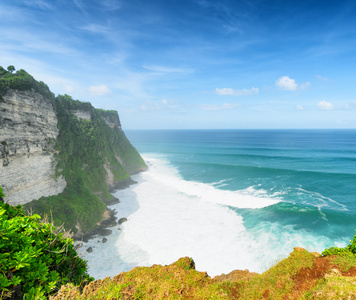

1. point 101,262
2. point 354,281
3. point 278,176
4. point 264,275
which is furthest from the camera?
point 278,176

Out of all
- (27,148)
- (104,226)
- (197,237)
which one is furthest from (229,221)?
(27,148)

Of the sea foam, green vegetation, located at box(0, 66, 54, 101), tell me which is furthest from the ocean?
green vegetation, located at box(0, 66, 54, 101)

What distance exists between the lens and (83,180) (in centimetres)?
3697

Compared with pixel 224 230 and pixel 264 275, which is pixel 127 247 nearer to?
pixel 224 230

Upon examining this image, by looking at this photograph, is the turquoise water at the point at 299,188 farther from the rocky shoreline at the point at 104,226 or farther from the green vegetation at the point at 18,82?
the green vegetation at the point at 18,82

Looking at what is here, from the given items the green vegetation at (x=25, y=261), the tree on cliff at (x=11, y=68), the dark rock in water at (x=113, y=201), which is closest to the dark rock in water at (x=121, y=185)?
the dark rock in water at (x=113, y=201)

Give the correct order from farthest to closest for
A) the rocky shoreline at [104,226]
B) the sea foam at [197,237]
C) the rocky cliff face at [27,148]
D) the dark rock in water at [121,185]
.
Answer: the dark rock in water at [121,185], the rocky shoreline at [104,226], the rocky cliff face at [27,148], the sea foam at [197,237]

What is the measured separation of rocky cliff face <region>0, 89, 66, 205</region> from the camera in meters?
24.1

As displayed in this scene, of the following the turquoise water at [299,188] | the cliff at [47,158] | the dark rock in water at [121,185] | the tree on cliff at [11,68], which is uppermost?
the tree on cliff at [11,68]

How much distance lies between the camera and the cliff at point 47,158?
24672 mm

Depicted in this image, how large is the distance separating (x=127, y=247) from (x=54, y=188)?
17.2 metres

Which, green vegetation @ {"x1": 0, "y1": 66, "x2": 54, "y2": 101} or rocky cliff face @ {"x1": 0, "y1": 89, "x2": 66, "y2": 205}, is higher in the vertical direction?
green vegetation @ {"x1": 0, "y1": 66, "x2": 54, "y2": 101}

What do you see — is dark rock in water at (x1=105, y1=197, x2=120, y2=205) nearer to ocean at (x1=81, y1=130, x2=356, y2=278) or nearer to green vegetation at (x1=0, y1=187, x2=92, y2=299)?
ocean at (x1=81, y1=130, x2=356, y2=278)

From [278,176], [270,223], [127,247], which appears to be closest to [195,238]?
[127,247]
